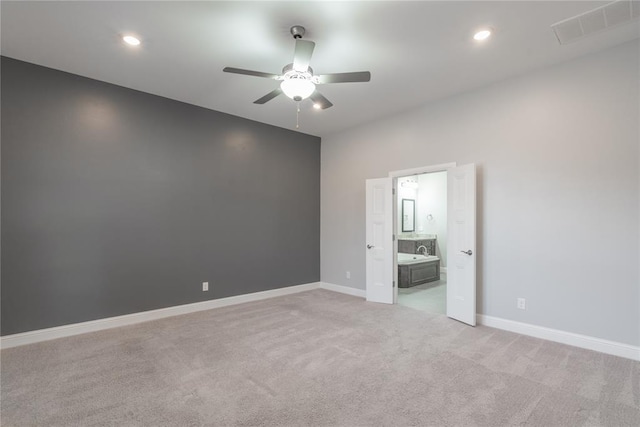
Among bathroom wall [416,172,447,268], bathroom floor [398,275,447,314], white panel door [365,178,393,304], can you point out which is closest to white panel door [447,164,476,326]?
bathroom floor [398,275,447,314]

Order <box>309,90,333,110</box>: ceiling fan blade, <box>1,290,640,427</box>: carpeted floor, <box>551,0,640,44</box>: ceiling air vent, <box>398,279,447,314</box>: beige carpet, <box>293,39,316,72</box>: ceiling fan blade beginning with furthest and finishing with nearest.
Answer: <box>398,279,447,314</box>: beige carpet → <box>309,90,333,110</box>: ceiling fan blade → <box>551,0,640,44</box>: ceiling air vent → <box>293,39,316,72</box>: ceiling fan blade → <box>1,290,640,427</box>: carpeted floor

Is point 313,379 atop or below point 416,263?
below

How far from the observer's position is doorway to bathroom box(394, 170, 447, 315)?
6.12 meters

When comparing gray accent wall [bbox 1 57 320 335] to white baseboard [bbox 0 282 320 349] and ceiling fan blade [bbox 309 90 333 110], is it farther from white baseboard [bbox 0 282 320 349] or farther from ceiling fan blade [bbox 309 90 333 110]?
ceiling fan blade [bbox 309 90 333 110]

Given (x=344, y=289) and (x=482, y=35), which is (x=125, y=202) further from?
(x=482, y=35)

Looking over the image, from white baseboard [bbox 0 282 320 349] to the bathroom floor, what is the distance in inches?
88.6

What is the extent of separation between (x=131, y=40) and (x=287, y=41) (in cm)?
154

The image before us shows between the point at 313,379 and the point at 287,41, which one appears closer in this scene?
the point at 313,379

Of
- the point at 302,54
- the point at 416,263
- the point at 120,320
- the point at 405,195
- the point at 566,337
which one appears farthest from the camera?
the point at 405,195

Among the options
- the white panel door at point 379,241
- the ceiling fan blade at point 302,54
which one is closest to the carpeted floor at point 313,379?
the white panel door at point 379,241

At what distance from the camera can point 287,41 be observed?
9.81 ft

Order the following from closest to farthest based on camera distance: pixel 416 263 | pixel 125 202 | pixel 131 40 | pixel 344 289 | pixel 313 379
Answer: pixel 313 379
pixel 131 40
pixel 125 202
pixel 344 289
pixel 416 263

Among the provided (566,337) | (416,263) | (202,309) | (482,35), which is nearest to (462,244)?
(566,337)

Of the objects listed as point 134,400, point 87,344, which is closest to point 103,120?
point 87,344
